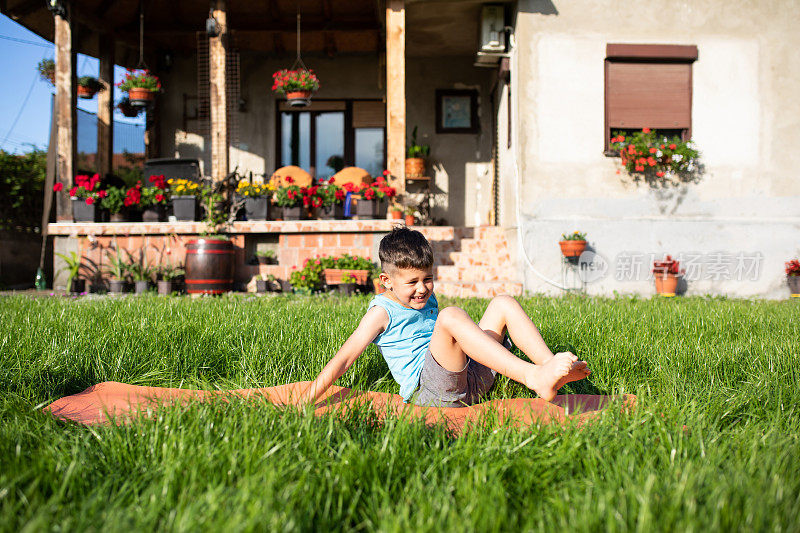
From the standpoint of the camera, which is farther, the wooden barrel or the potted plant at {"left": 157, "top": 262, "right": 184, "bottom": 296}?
the potted plant at {"left": 157, "top": 262, "right": 184, "bottom": 296}

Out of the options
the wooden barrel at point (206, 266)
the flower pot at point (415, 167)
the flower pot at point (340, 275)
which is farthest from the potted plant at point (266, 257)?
the flower pot at point (415, 167)

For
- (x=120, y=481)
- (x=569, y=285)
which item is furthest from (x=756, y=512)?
→ (x=569, y=285)

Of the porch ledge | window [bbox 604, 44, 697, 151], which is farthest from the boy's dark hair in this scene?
window [bbox 604, 44, 697, 151]

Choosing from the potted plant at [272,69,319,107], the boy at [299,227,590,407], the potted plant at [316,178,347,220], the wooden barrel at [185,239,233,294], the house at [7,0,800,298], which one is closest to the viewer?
the boy at [299,227,590,407]

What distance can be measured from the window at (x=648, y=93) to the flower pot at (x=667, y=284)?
1.88 meters

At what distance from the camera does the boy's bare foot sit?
5.79 feet

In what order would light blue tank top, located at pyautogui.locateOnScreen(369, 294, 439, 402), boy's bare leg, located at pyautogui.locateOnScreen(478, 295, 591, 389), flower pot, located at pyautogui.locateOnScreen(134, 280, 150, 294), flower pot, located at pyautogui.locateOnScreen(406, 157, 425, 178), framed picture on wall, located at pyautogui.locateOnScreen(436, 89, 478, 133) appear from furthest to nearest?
framed picture on wall, located at pyautogui.locateOnScreen(436, 89, 478, 133) < flower pot, located at pyautogui.locateOnScreen(406, 157, 425, 178) < flower pot, located at pyautogui.locateOnScreen(134, 280, 150, 294) < light blue tank top, located at pyautogui.locateOnScreen(369, 294, 439, 402) < boy's bare leg, located at pyautogui.locateOnScreen(478, 295, 591, 389)

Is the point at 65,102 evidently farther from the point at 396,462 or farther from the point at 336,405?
the point at 396,462

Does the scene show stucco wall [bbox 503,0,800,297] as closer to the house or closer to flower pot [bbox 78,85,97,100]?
the house

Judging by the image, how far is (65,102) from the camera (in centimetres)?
772

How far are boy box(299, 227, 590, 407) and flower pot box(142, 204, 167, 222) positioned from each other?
19.9 feet

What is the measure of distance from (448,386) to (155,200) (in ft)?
21.2

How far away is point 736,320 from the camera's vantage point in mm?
3887

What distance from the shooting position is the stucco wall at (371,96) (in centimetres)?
985
